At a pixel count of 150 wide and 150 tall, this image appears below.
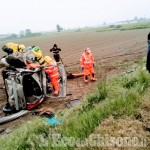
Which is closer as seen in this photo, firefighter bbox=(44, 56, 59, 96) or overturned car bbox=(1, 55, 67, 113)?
overturned car bbox=(1, 55, 67, 113)

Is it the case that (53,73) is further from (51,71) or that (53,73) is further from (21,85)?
(21,85)

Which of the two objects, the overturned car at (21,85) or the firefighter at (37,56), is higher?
the firefighter at (37,56)

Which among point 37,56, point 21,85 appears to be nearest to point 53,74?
point 37,56

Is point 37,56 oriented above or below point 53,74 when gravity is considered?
above

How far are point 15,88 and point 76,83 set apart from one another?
399 centimetres

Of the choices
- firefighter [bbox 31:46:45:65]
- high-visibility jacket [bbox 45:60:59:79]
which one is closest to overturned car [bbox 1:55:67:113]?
high-visibility jacket [bbox 45:60:59:79]

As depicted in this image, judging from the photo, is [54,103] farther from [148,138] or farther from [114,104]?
[148,138]

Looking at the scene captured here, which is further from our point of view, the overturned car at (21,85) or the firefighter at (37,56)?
the firefighter at (37,56)

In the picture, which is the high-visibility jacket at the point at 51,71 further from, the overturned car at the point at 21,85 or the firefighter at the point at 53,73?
the overturned car at the point at 21,85

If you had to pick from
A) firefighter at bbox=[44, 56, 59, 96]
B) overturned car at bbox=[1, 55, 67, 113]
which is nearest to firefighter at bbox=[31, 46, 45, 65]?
firefighter at bbox=[44, 56, 59, 96]

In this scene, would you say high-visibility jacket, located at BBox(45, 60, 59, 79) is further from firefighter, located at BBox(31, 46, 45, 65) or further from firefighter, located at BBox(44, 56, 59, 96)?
firefighter, located at BBox(31, 46, 45, 65)

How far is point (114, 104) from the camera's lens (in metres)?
5.40

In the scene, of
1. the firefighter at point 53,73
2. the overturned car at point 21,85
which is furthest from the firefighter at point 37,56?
the overturned car at point 21,85

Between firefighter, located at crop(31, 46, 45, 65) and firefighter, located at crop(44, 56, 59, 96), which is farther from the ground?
firefighter, located at crop(31, 46, 45, 65)
